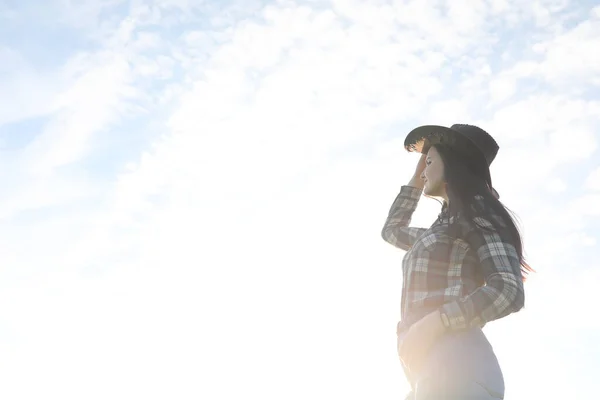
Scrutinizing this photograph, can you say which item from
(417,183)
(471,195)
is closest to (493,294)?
(471,195)

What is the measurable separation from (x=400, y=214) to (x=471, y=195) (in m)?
0.86

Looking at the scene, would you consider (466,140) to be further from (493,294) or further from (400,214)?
(493,294)

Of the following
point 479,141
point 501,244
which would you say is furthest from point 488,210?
point 479,141

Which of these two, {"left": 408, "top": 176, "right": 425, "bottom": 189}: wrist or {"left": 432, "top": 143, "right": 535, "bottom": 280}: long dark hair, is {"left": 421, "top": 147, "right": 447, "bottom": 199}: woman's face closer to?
{"left": 432, "top": 143, "right": 535, "bottom": 280}: long dark hair

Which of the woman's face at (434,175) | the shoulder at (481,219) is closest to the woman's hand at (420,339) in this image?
the shoulder at (481,219)

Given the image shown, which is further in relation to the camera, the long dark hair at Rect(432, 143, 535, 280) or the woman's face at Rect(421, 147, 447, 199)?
the woman's face at Rect(421, 147, 447, 199)

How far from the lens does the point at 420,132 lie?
4586 mm

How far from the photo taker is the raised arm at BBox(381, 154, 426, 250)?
489 cm

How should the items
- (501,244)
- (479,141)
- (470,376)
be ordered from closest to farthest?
(470,376)
(501,244)
(479,141)

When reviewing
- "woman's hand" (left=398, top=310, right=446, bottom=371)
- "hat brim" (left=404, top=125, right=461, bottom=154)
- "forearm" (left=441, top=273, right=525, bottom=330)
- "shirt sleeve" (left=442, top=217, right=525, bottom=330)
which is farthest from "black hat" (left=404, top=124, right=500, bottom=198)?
"woman's hand" (left=398, top=310, right=446, bottom=371)

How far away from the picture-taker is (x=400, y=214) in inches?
195

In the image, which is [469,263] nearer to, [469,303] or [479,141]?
[469,303]

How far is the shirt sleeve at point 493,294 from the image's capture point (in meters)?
3.69

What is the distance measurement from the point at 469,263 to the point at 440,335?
0.50 metres
